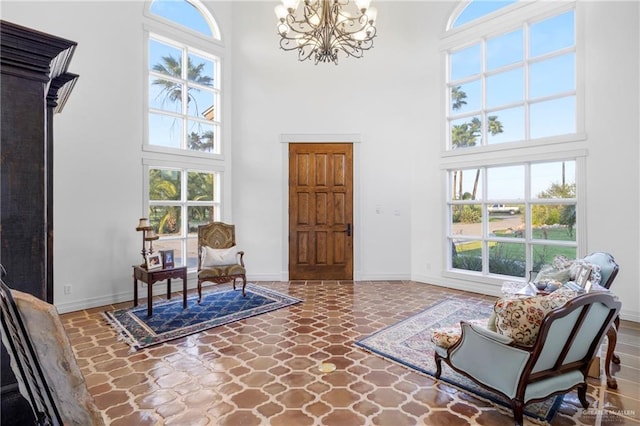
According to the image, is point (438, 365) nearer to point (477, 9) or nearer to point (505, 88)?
point (505, 88)

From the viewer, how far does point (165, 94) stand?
5.38 m

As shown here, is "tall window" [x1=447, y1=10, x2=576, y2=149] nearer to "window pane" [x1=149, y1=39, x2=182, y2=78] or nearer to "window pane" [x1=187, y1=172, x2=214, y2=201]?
"window pane" [x1=187, y1=172, x2=214, y2=201]

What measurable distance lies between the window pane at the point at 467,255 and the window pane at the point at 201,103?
5026mm

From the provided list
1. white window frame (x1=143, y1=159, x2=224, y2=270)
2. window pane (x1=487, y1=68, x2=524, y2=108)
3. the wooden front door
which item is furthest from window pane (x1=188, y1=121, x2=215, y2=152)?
window pane (x1=487, y1=68, x2=524, y2=108)

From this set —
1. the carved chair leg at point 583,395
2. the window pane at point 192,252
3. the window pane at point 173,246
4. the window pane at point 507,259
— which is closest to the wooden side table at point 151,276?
the window pane at point 173,246

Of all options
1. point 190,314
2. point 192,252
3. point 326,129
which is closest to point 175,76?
point 326,129

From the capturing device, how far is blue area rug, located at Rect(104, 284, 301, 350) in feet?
11.7

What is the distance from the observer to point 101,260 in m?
4.61

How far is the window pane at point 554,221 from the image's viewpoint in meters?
4.54

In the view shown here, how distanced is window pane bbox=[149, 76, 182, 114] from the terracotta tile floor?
133 inches

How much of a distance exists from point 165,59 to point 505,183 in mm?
5896

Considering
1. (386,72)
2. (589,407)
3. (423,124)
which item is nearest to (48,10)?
(386,72)

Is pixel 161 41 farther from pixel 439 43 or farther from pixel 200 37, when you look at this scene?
pixel 439 43

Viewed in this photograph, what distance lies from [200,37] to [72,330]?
4900 mm
